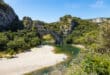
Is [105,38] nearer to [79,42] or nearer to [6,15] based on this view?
[6,15]

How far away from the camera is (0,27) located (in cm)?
13025

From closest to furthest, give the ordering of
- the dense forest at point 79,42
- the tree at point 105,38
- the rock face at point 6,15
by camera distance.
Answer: the dense forest at point 79,42
the tree at point 105,38
the rock face at point 6,15

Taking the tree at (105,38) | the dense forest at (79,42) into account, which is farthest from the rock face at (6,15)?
the tree at (105,38)

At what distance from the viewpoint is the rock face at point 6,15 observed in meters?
136

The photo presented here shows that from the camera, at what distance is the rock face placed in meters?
136

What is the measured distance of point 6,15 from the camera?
143 m

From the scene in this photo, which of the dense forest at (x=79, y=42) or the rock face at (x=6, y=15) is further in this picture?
the rock face at (x=6, y=15)

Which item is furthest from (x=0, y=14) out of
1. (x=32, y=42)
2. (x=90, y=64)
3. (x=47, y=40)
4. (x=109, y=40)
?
(x=90, y=64)

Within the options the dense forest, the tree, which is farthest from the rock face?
the tree

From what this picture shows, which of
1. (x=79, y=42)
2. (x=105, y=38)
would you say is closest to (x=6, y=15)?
(x=79, y=42)

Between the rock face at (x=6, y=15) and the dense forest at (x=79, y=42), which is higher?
the rock face at (x=6, y=15)

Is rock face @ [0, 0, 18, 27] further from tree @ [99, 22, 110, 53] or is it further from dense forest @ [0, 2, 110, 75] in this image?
tree @ [99, 22, 110, 53]

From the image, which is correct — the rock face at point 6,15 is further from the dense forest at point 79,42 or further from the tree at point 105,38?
the tree at point 105,38

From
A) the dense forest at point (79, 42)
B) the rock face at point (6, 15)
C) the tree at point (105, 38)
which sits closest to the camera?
the dense forest at point (79, 42)
